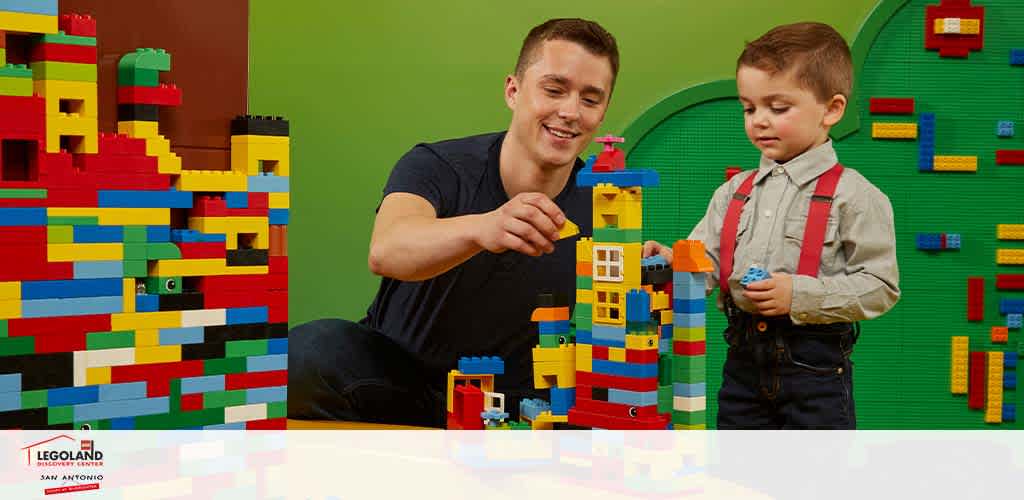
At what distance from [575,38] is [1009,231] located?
1.29 m

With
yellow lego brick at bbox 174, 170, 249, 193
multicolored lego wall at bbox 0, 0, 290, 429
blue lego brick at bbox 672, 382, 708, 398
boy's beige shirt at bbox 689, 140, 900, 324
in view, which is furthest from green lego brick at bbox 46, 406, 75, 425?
boy's beige shirt at bbox 689, 140, 900, 324

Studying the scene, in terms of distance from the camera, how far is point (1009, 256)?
240 centimetres

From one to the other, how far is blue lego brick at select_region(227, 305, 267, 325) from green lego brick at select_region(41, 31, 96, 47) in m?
0.27

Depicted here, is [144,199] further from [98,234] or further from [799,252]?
[799,252]

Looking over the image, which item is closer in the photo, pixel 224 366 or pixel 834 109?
pixel 224 366

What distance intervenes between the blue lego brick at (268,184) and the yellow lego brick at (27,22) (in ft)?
0.73

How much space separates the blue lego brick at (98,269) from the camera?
0.97m

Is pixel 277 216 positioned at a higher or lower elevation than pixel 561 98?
lower

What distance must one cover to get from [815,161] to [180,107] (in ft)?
2.66

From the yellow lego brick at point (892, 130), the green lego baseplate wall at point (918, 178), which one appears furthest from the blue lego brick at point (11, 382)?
the yellow lego brick at point (892, 130)

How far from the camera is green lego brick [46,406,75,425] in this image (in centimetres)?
96

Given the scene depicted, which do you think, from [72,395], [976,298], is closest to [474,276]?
[72,395]
